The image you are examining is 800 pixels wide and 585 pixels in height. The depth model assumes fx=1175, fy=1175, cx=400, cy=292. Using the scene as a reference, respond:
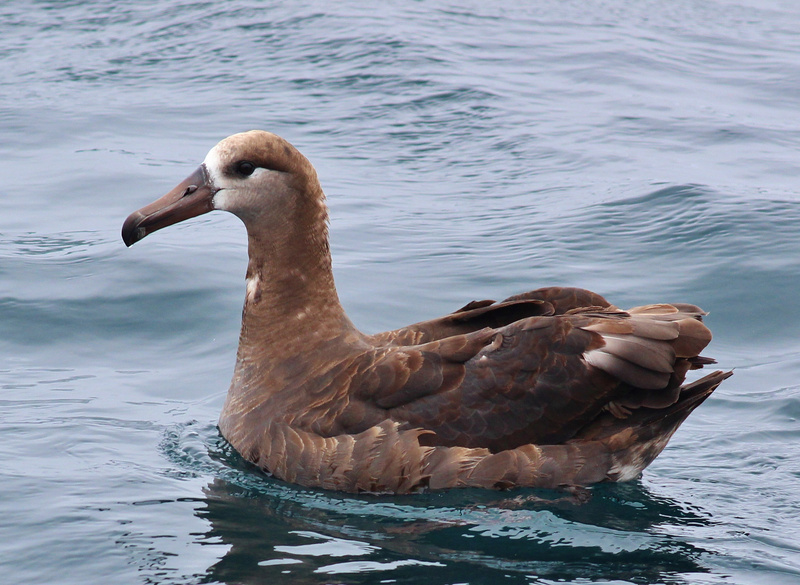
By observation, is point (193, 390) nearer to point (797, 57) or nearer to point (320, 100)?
point (320, 100)

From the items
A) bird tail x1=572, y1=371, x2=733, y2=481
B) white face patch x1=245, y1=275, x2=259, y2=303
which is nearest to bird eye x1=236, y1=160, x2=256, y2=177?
white face patch x1=245, y1=275, x2=259, y2=303

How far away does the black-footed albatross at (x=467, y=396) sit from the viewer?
23.7 feet

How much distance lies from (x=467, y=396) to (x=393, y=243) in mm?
5262

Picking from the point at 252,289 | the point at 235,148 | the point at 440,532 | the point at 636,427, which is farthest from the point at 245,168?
the point at 636,427

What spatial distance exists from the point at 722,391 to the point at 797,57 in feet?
40.6

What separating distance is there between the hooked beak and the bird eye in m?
0.21

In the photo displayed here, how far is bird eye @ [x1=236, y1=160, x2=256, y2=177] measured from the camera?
779cm

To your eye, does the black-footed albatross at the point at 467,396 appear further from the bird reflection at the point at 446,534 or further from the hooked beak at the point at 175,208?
the bird reflection at the point at 446,534

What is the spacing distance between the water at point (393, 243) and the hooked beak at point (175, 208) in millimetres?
1510

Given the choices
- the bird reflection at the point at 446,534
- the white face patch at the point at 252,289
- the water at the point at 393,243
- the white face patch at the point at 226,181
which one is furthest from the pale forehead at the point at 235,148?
the bird reflection at the point at 446,534

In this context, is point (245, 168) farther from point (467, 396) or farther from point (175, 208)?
point (467, 396)

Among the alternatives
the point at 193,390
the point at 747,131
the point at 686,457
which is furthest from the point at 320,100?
the point at 686,457

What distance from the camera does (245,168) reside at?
7809mm

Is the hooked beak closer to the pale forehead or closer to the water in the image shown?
the pale forehead
